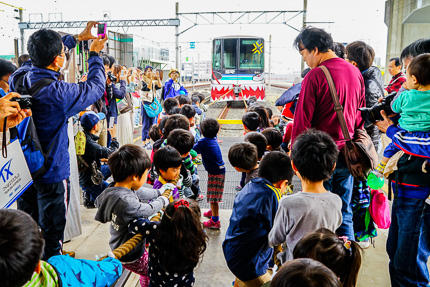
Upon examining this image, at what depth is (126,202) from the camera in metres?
2.01

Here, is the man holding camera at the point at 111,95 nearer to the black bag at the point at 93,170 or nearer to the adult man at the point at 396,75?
the black bag at the point at 93,170

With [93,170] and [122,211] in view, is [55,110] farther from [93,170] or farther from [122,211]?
[93,170]

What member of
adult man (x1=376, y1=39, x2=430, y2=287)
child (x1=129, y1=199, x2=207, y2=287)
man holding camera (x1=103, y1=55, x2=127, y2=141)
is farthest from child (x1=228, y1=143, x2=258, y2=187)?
man holding camera (x1=103, y1=55, x2=127, y2=141)

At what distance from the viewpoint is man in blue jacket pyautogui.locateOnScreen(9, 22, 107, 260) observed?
243 cm

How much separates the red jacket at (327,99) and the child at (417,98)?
0.41m

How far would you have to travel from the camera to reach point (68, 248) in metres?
3.27

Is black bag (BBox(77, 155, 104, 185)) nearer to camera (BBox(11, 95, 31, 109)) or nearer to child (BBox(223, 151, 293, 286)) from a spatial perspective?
camera (BBox(11, 95, 31, 109))

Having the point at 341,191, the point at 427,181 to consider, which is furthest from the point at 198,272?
the point at 427,181

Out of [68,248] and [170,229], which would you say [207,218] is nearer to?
[68,248]

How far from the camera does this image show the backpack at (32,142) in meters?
2.29

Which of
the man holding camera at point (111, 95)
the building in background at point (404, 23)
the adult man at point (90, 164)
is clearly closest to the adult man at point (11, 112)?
the adult man at point (90, 164)

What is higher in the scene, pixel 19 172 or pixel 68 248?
pixel 19 172

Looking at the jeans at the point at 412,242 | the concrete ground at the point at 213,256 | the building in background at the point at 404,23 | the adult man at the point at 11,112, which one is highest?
the building in background at the point at 404,23

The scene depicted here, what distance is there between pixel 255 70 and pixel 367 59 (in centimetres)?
1272
